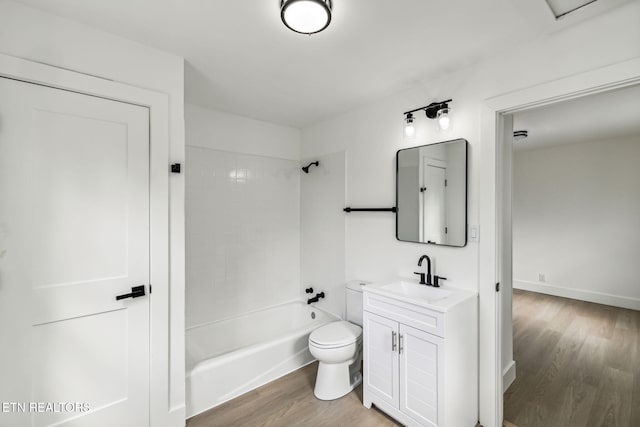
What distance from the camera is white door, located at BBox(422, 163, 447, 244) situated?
208 centimetres

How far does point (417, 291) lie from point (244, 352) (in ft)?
4.80

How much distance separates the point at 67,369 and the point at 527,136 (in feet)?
16.6

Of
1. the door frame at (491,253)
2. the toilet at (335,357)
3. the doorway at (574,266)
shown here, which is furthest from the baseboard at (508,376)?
the toilet at (335,357)

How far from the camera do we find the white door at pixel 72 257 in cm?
137

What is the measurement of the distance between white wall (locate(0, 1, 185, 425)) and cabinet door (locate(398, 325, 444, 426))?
1.49 m

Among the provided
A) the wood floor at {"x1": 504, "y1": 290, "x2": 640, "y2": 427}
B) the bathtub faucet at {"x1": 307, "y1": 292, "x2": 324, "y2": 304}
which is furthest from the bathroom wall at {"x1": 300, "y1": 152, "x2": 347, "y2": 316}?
the wood floor at {"x1": 504, "y1": 290, "x2": 640, "y2": 427}

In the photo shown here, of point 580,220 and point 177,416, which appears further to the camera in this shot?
point 580,220

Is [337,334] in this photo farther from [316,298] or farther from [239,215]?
[239,215]

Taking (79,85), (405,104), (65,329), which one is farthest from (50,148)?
(405,104)

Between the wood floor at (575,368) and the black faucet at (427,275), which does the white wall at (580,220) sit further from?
the black faucet at (427,275)

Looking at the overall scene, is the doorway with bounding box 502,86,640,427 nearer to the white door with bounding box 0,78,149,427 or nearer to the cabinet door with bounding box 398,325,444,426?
the cabinet door with bounding box 398,325,444,426

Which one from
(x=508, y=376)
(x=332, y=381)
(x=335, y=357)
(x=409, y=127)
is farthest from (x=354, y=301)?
(x=409, y=127)

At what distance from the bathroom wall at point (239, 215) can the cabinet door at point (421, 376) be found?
177cm

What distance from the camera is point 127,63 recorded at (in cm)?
166
